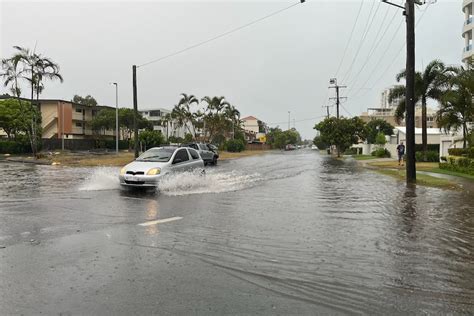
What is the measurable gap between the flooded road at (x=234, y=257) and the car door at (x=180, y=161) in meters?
3.19

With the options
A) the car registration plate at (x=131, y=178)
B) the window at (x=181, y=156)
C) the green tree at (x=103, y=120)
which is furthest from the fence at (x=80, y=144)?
the car registration plate at (x=131, y=178)

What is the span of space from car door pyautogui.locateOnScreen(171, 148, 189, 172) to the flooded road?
3.19 m

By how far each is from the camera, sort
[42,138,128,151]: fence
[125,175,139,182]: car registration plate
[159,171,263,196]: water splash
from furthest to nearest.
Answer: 1. [42,138,128,151]: fence
2. [159,171,263,196]: water splash
3. [125,175,139,182]: car registration plate

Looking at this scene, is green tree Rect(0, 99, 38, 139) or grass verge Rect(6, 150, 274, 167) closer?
grass verge Rect(6, 150, 274, 167)

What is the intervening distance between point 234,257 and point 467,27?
4958 centimetres

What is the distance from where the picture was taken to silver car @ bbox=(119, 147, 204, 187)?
14.1 metres

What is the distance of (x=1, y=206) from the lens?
36.0ft

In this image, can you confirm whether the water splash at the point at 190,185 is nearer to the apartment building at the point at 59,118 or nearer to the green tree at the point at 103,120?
the apartment building at the point at 59,118

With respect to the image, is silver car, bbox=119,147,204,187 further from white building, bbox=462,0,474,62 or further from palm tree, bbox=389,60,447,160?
white building, bbox=462,0,474,62

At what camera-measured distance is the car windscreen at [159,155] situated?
50.9ft

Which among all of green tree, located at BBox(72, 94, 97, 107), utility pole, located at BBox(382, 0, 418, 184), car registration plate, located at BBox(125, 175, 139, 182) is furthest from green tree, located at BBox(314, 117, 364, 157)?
green tree, located at BBox(72, 94, 97, 107)

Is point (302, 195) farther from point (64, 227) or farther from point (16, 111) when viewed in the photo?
point (16, 111)

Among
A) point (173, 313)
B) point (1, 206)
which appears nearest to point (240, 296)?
point (173, 313)

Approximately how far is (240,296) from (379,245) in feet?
10.9
